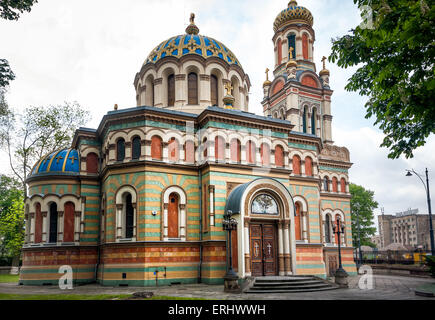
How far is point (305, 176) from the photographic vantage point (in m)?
28.3

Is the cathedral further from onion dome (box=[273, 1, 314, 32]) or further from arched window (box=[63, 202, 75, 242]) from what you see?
onion dome (box=[273, 1, 314, 32])

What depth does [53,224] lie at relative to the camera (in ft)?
84.7

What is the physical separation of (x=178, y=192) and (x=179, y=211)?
1.14 meters

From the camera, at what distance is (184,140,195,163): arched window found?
24509 millimetres

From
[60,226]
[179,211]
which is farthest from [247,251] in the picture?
[60,226]

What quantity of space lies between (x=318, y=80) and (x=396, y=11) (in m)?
32.6

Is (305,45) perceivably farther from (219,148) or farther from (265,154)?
(219,148)

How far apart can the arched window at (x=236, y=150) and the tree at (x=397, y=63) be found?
404 inches

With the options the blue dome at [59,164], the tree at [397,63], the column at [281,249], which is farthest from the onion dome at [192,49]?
the tree at [397,63]

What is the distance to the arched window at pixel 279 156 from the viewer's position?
26.1 metres

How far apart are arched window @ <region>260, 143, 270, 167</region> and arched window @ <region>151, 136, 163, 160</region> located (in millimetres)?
6551

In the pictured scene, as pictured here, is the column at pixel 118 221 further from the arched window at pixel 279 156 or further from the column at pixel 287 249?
the arched window at pixel 279 156

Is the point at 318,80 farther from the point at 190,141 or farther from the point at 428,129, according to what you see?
the point at 428,129
